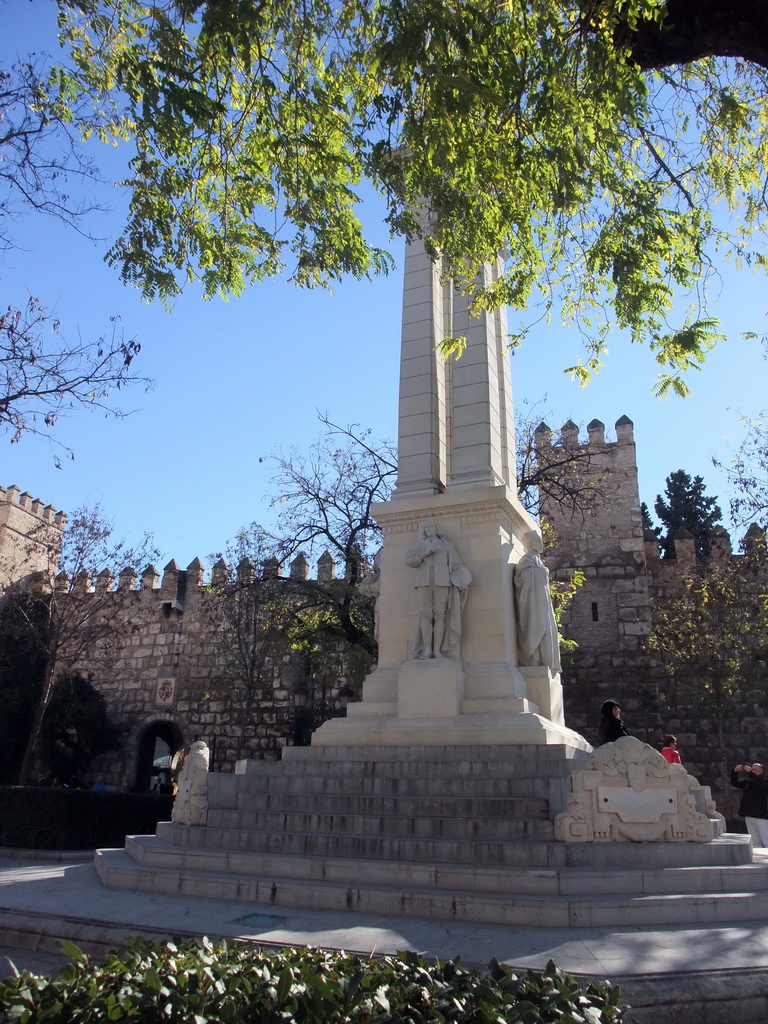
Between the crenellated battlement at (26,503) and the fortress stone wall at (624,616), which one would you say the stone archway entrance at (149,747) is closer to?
the crenellated battlement at (26,503)

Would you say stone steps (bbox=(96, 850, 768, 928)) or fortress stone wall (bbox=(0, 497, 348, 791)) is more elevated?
fortress stone wall (bbox=(0, 497, 348, 791))

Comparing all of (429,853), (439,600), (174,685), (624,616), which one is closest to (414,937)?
(429,853)

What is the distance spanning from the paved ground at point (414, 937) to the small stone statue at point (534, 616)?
4.69m

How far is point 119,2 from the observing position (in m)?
6.60

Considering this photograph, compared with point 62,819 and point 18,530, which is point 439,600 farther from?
point 18,530

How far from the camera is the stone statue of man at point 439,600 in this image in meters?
9.38

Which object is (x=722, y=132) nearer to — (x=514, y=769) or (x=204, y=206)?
(x=204, y=206)

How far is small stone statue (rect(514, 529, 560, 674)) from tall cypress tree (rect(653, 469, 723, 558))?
2428cm

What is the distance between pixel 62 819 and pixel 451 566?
9463 millimetres

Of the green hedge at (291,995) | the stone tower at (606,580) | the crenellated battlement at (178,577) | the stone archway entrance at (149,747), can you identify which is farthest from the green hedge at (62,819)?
the green hedge at (291,995)

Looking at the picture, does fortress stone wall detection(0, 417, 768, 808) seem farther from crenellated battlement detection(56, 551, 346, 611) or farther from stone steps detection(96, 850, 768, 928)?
stone steps detection(96, 850, 768, 928)

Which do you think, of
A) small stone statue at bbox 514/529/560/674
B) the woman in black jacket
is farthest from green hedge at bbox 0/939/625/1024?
small stone statue at bbox 514/529/560/674

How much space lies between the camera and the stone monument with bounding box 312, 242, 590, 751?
8.96 meters

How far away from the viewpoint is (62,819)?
14.0m
